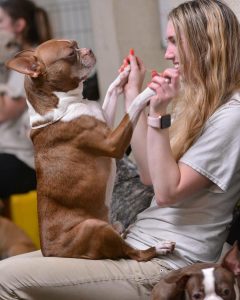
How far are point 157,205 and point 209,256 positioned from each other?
0.85 feet

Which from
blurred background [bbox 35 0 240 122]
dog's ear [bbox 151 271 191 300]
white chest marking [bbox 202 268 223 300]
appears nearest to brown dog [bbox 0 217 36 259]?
blurred background [bbox 35 0 240 122]

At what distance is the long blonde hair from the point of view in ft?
7.66

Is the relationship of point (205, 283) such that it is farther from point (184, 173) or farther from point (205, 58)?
point (205, 58)

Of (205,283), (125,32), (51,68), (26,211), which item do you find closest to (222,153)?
(205,283)

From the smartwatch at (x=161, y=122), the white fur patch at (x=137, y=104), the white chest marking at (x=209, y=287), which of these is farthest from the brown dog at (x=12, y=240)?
the white chest marking at (x=209, y=287)

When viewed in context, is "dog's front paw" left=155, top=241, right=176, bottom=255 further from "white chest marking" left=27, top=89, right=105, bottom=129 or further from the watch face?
"white chest marking" left=27, top=89, right=105, bottom=129

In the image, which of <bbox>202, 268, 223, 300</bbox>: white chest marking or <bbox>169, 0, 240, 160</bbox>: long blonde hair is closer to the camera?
<bbox>202, 268, 223, 300</bbox>: white chest marking

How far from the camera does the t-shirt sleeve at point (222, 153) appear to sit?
2.24m

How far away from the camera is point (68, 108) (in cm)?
256

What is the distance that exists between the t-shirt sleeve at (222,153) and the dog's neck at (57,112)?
1.82 feet

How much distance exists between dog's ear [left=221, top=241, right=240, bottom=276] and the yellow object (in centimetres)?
205

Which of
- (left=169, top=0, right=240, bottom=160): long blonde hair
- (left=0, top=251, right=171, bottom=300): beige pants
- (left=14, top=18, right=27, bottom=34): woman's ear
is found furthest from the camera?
(left=14, top=18, right=27, bottom=34): woman's ear

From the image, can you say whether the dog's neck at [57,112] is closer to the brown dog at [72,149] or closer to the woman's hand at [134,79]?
the brown dog at [72,149]

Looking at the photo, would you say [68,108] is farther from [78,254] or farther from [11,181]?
[11,181]
